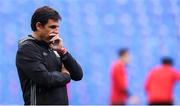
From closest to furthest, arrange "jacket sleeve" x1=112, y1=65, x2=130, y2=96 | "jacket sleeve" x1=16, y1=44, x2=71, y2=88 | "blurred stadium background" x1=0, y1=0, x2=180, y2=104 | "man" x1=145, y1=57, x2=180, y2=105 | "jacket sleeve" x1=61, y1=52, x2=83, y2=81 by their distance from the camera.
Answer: "jacket sleeve" x1=16, y1=44, x2=71, y2=88 → "jacket sleeve" x1=61, y1=52, x2=83, y2=81 → "man" x1=145, y1=57, x2=180, y2=105 → "jacket sleeve" x1=112, y1=65, x2=130, y2=96 → "blurred stadium background" x1=0, y1=0, x2=180, y2=104

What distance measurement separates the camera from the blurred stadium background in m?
10.2

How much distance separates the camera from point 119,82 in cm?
878

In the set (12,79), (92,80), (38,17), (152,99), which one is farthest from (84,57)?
(38,17)

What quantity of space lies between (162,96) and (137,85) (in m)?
1.91

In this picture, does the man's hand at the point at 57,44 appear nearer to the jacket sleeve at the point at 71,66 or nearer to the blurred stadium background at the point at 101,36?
the jacket sleeve at the point at 71,66

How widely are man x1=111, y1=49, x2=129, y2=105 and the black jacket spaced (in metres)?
4.94

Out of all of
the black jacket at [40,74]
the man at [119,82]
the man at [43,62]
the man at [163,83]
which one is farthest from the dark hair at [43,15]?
the man at [119,82]

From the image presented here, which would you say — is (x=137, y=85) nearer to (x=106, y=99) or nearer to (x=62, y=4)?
(x=106, y=99)

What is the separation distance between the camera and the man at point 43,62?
364 cm

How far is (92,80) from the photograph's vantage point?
10258 mm

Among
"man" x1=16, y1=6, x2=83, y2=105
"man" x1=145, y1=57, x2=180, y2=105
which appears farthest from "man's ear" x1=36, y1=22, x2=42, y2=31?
"man" x1=145, y1=57, x2=180, y2=105

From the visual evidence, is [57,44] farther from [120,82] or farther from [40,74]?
[120,82]

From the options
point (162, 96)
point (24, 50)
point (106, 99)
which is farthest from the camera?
point (106, 99)

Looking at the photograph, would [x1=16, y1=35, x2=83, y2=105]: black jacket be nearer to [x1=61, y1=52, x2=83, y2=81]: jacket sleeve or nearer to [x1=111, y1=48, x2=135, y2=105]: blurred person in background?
[x1=61, y1=52, x2=83, y2=81]: jacket sleeve
